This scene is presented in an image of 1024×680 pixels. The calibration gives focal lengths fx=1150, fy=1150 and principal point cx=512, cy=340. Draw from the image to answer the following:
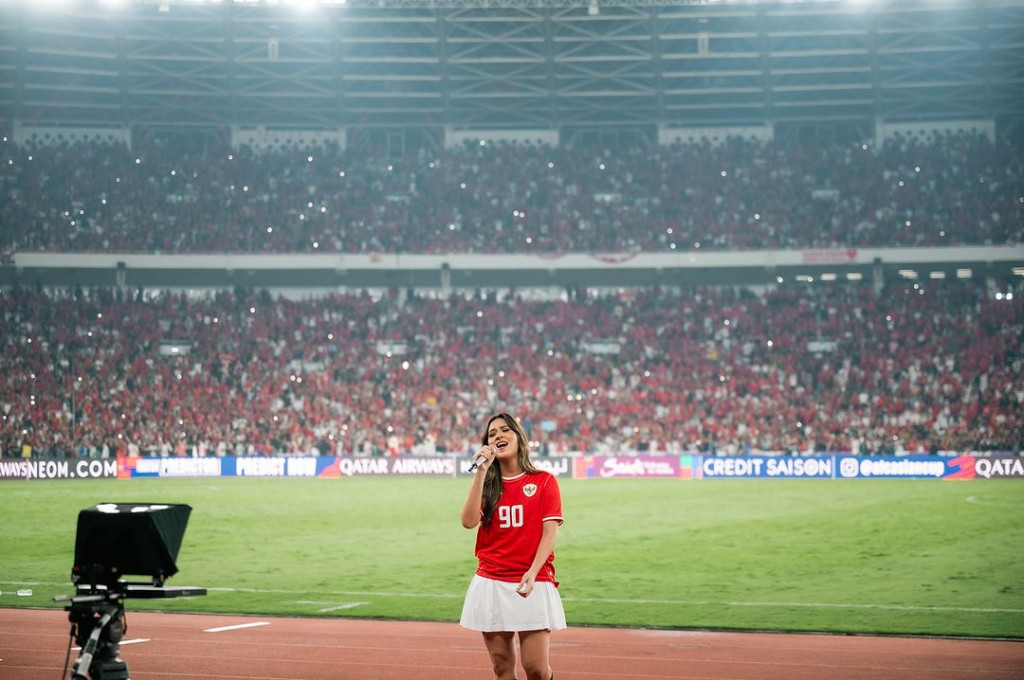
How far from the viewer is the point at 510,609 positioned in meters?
6.78

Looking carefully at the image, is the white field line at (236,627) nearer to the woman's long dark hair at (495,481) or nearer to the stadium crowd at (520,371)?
the woman's long dark hair at (495,481)

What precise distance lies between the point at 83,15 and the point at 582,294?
87.8ft

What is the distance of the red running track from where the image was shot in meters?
10.9

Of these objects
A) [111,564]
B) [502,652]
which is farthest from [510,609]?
[111,564]

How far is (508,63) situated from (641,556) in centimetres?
4105

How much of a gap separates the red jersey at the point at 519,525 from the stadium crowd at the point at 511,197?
50.1 m

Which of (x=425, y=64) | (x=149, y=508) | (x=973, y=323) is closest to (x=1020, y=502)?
(x=973, y=323)

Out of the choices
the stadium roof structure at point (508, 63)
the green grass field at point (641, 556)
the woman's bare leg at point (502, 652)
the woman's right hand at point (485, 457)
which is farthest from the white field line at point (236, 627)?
the stadium roof structure at point (508, 63)

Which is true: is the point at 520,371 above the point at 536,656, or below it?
above

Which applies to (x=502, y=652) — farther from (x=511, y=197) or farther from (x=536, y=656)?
(x=511, y=197)

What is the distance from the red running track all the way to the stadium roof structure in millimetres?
38755

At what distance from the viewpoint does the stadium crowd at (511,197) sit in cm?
5578

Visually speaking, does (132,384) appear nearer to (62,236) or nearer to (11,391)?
(11,391)

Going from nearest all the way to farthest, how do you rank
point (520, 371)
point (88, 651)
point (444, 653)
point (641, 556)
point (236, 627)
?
point (88, 651) < point (444, 653) < point (236, 627) < point (641, 556) < point (520, 371)
